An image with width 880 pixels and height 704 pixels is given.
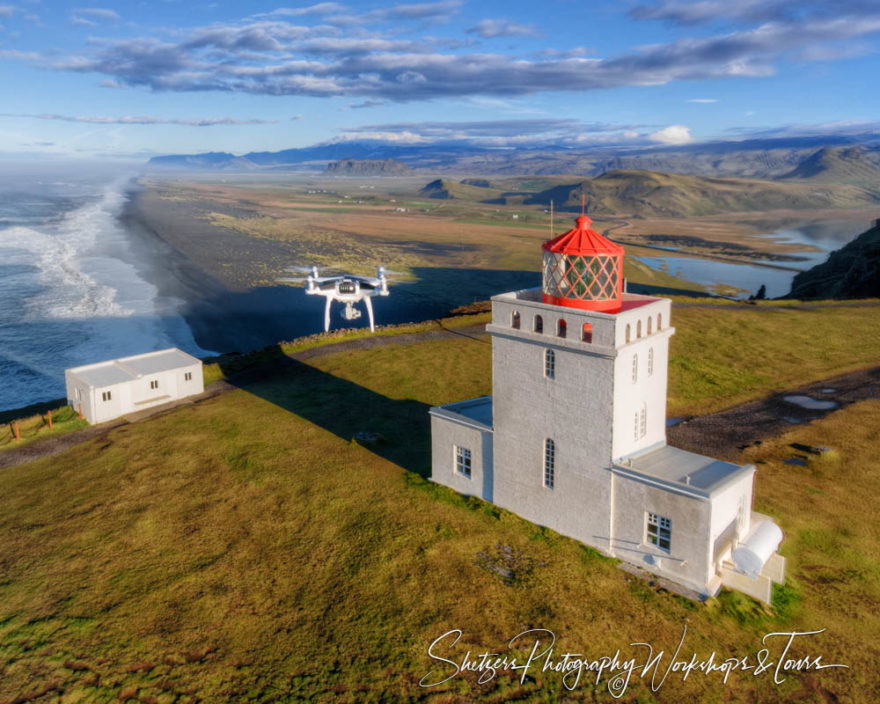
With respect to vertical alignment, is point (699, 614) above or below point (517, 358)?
below

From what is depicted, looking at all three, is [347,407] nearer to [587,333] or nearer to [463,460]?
[463,460]

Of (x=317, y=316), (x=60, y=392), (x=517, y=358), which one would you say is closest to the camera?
(x=517, y=358)

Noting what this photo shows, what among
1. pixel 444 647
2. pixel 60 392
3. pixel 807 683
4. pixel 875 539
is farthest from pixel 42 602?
pixel 60 392

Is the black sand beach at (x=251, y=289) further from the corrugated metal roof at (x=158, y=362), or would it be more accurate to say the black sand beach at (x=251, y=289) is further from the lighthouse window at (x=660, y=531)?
the lighthouse window at (x=660, y=531)

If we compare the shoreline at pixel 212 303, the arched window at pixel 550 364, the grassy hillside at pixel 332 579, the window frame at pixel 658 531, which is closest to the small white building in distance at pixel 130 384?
the grassy hillside at pixel 332 579

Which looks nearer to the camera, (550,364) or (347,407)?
(550,364)

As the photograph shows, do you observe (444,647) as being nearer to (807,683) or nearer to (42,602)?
(807,683)

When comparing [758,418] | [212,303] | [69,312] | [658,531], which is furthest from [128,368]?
[69,312]
